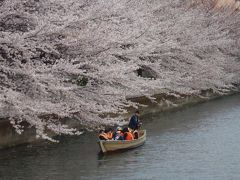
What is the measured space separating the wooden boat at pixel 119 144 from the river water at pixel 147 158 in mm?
261

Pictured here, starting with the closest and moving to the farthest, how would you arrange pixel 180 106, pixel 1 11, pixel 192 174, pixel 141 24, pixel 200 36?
pixel 192 174
pixel 1 11
pixel 141 24
pixel 180 106
pixel 200 36

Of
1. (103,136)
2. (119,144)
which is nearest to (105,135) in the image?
(103,136)

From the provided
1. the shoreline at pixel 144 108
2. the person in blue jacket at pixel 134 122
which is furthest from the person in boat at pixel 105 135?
the shoreline at pixel 144 108

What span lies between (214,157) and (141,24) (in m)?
12.1

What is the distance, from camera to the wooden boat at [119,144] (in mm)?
20250

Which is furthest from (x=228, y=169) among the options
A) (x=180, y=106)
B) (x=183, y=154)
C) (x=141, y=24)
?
(x=180, y=106)

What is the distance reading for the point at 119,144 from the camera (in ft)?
68.6

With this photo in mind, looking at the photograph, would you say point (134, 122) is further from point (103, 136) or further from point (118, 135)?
point (103, 136)

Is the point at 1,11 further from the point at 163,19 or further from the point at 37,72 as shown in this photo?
the point at 163,19

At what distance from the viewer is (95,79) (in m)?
22.8

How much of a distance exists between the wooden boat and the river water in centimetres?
26

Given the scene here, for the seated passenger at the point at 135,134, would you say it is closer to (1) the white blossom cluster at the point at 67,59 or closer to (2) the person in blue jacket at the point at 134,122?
(2) the person in blue jacket at the point at 134,122

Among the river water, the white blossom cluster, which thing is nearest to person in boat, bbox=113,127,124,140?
the river water

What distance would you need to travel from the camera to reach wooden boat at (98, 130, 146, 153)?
2025cm
